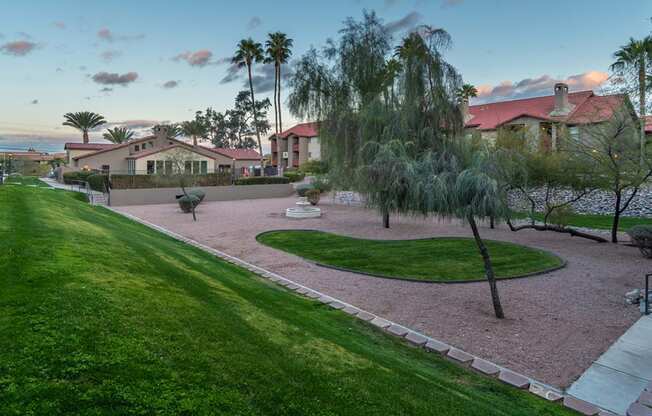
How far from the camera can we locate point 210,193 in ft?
107

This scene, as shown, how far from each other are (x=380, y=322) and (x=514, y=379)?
2441 millimetres

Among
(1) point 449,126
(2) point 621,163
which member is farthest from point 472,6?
(2) point 621,163

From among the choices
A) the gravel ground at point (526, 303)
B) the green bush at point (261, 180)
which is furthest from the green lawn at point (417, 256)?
the green bush at point (261, 180)

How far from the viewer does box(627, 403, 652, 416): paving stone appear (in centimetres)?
439

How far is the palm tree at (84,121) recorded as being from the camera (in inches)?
2193

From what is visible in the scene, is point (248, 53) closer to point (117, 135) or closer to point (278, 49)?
point (278, 49)

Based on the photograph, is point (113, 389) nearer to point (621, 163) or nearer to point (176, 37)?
point (621, 163)

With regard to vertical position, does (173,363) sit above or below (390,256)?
above

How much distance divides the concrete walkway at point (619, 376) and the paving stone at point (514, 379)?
1.67 ft

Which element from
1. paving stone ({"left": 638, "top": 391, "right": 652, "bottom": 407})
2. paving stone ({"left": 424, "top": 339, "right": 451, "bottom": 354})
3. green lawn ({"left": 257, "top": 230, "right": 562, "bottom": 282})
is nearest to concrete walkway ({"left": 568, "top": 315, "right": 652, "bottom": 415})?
paving stone ({"left": 638, "top": 391, "right": 652, "bottom": 407})

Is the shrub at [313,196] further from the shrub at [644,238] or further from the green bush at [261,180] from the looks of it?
the shrub at [644,238]

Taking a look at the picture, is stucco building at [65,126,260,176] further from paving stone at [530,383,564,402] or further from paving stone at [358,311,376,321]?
paving stone at [530,383,564,402]

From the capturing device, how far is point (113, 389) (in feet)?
9.20

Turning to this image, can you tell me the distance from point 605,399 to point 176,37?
2134 centimetres
